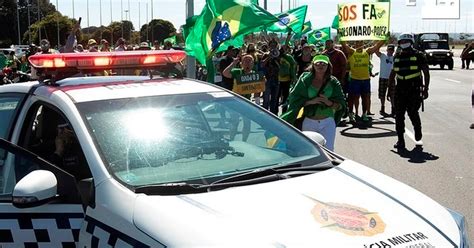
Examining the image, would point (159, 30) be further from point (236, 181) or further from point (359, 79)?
point (236, 181)

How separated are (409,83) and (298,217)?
8.01 meters

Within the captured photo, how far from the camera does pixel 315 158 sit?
3877 mm

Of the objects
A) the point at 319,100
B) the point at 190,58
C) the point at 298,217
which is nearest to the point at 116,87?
the point at 298,217

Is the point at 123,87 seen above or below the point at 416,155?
above

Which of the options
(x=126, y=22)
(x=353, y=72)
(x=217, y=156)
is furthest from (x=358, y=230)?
(x=126, y=22)

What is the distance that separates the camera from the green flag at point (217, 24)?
36.3 feet

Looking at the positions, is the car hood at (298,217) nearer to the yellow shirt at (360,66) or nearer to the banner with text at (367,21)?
the yellow shirt at (360,66)

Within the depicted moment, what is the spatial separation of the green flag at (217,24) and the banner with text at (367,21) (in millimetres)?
5051

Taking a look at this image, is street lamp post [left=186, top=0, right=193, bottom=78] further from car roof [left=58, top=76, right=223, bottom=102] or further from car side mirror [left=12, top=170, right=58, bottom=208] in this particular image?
car side mirror [left=12, top=170, right=58, bottom=208]

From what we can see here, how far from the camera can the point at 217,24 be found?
1117 centimetres

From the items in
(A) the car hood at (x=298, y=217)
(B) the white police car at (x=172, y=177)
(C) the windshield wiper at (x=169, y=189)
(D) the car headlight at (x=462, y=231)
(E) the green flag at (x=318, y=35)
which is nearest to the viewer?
(A) the car hood at (x=298, y=217)

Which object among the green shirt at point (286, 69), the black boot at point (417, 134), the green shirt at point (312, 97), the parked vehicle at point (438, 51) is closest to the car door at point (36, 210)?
the green shirt at point (312, 97)

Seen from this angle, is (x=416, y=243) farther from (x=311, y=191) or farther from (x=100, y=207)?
(x=100, y=207)

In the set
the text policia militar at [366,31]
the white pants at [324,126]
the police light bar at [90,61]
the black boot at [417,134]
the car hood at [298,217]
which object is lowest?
the black boot at [417,134]
